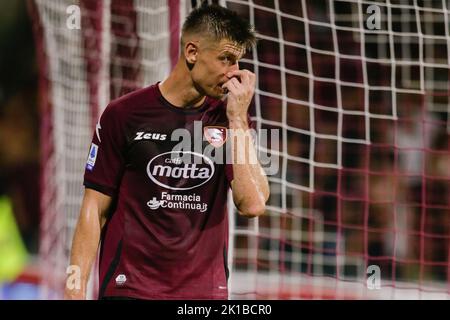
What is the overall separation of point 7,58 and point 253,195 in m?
6.82

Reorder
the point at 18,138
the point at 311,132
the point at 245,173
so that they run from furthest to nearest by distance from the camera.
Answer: the point at 18,138, the point at 311,132, the point at 245,173

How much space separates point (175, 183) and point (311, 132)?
2.30 metres

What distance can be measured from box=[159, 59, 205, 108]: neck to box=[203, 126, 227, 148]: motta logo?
11 centimetres

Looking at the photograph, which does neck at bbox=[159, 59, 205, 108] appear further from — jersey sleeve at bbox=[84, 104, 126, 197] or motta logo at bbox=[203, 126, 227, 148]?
jersey sleeve at bbox=[84, 104, 126, 197]

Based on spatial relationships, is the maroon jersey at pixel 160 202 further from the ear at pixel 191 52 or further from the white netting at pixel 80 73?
the white netting at pixel 80 73

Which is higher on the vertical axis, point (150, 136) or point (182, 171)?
point (150, 136)

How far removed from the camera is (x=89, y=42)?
18.2ft

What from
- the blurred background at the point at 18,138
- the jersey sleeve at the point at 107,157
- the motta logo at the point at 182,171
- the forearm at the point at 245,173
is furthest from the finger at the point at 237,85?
the blurred background at the point at 18,138

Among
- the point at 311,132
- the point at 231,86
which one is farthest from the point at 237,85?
the point at 311,132

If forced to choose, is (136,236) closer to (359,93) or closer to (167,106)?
(167,106)

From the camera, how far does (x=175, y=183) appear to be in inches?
137

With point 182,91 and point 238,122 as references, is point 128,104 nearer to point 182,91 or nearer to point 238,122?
point 182,91
